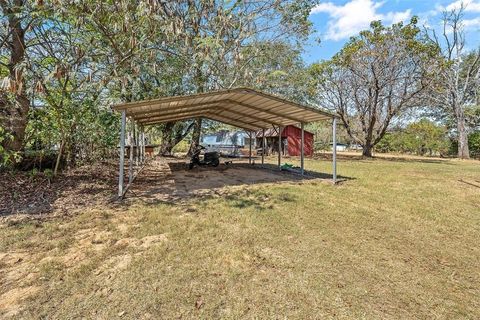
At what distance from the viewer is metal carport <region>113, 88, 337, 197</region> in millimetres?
6629

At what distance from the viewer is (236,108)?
32.1 feet

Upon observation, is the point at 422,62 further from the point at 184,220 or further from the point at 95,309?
the point at 95,309

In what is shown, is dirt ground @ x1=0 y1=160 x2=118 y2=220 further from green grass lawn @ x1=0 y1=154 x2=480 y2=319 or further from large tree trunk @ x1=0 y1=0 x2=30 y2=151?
large tree trunk @ x1=0 y1=0 x2=30 y2=151

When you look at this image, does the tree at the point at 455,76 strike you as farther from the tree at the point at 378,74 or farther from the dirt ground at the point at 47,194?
the dirt ground at the point at 47,194

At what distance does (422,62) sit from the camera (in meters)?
19.0

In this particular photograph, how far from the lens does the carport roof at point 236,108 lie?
6.88m

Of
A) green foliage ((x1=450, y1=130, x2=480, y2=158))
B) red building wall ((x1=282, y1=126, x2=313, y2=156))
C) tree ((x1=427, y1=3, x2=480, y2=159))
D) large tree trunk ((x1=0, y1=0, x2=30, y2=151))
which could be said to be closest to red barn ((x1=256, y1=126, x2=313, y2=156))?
red building wall ((x1=282, y1=126, x2=313, y2=156))

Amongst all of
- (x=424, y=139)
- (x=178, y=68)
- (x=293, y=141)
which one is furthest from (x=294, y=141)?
(x=424, y=139)

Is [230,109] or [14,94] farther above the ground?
[230,109]

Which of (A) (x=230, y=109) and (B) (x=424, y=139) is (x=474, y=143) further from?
(A) (x=230, y=109)

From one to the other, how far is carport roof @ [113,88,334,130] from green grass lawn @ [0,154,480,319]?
285 cm

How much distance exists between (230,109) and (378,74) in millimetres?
14633

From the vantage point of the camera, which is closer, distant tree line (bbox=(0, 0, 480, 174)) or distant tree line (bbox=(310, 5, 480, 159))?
distant tree line (bbox=(0, 0, 480, 174))

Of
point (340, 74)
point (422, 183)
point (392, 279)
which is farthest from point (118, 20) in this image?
point (340, 74)
